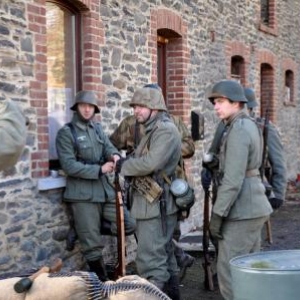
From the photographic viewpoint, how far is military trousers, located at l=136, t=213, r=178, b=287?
5.30 metres

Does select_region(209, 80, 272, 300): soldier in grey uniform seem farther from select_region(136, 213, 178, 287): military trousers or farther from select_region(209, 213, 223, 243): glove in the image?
select_region(136, 213, 178, 287): military trousers

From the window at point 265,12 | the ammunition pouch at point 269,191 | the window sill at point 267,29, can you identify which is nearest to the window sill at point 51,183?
the ammunition pouch at point 269,191

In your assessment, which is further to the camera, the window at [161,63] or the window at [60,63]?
the window at [161,63]

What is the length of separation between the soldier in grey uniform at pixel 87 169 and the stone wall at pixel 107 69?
182 millimetres

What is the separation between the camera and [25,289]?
101 inches

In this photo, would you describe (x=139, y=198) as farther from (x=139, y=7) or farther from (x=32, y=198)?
(x=139, y=7)

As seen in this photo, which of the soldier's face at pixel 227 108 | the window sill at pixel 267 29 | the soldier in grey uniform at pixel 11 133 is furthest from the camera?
the window sill at pixel 267 29

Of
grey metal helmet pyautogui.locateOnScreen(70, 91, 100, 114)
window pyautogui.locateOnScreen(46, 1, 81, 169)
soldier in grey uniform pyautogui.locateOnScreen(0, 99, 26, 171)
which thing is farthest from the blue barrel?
window pyautogui.locateOnScreen(46, 1, 81, 169)

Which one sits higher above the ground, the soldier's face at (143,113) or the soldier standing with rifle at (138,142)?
the soldier's face at (143,113)

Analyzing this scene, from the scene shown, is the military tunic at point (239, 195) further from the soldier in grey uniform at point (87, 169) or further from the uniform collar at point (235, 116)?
the soldier in grey uniform at point (87, 169)

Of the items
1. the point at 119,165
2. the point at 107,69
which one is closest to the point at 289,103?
the point at 107,69

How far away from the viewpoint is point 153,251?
530 cm

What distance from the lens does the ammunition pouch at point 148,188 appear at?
5355mm

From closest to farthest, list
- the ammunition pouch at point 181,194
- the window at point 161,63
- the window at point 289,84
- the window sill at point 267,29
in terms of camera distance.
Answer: the ammunition pouch at point 181,194 → the window at point 161,63 → the window sill at point 267,29 → the window at point 289,84
